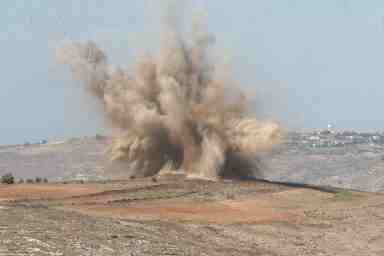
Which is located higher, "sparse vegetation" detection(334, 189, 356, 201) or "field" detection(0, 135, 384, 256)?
"sparse vegetation" detection(334, 189, 356, 201)

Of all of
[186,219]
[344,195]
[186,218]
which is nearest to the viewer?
[186,219]

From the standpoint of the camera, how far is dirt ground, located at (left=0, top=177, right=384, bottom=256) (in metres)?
24.3

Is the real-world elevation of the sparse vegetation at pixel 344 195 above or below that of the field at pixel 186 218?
above

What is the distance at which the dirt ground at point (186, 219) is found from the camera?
24344mm

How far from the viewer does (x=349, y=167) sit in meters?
132

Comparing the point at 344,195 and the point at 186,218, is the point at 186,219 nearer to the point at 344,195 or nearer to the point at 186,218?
the point at 186,218

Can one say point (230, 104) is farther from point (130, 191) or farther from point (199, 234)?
point (199, 234)

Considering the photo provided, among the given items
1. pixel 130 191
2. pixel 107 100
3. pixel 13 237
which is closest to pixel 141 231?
pixel 13 237

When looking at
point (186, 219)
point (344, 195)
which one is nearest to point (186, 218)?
point (186, 219)

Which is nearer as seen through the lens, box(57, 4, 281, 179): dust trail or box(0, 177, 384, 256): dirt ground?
box(0, 177, 384, 256): dirt ground

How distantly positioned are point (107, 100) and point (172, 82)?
571 centimetres

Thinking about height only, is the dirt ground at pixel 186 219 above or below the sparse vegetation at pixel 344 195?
below

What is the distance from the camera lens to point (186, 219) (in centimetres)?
3469

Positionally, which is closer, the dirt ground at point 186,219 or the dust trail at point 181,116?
the dirt ground at point 186,219
